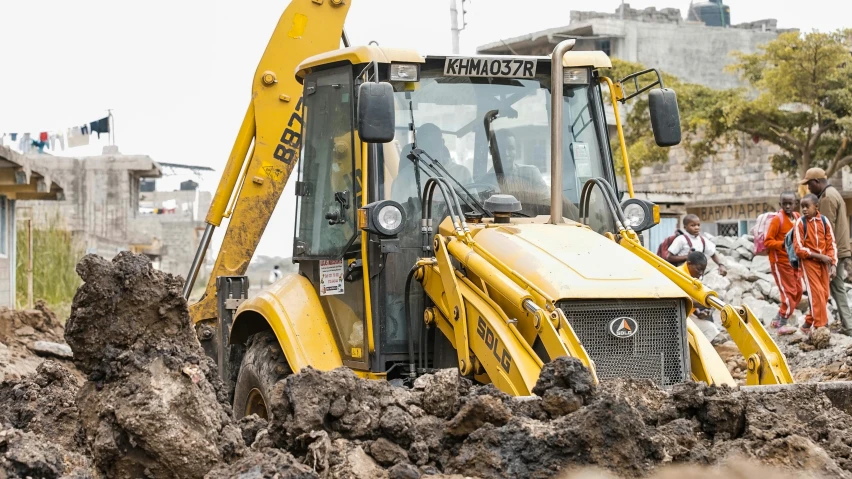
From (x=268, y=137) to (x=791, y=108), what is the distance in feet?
83.7

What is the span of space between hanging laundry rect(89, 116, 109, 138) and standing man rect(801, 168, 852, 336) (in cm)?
3077

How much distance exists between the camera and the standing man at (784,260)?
12680 millimetres

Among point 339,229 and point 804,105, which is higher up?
point 804,105

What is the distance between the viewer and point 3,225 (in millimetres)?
17891

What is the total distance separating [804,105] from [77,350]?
29.0 metres

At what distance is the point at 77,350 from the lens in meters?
4.92

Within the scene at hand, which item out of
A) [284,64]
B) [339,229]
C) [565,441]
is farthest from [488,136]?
[284,64]

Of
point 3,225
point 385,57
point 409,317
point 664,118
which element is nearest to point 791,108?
point 3,225

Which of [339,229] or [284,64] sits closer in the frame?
[339,229]

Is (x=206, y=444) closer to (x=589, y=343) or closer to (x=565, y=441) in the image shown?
(x=565, y=441)

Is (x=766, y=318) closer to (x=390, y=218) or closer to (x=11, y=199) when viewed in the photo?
(x=390, y=218)

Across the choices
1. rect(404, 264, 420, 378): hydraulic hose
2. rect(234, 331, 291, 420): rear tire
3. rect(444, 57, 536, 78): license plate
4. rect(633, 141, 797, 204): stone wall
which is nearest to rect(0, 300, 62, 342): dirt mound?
rect(234, 331, 291, 420): rear tire

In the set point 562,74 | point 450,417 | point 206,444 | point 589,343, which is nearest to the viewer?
point 206,444

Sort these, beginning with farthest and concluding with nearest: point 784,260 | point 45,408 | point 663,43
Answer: point 663,43
point 784,260
point 45,408
